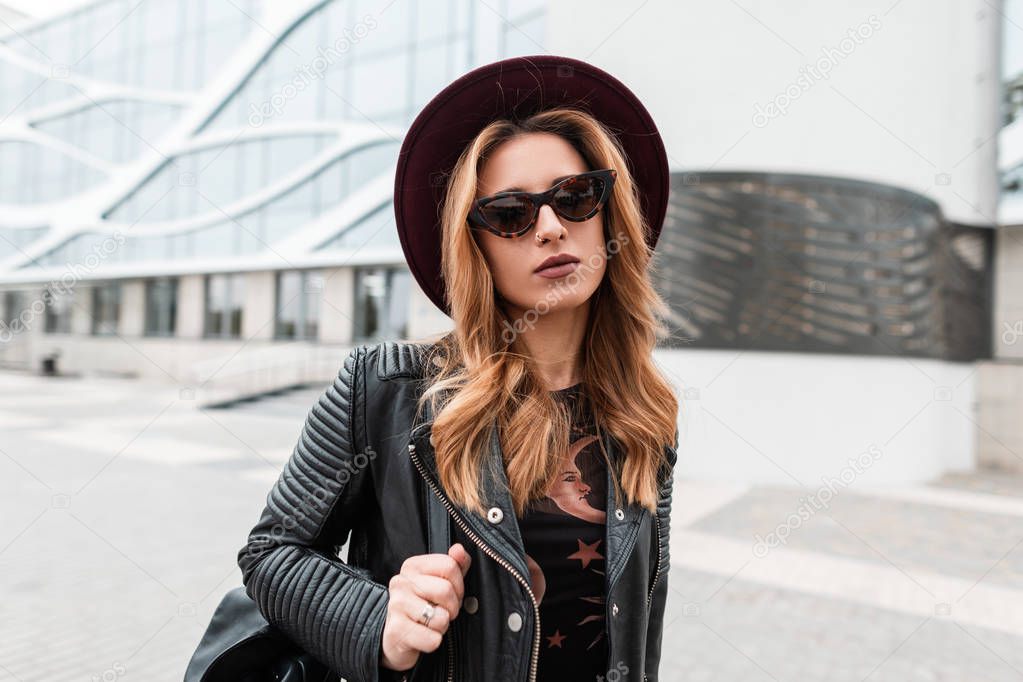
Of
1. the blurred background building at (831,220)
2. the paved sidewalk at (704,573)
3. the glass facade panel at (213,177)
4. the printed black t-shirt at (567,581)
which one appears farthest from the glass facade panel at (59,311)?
the printed black t-shirt at (567,581)

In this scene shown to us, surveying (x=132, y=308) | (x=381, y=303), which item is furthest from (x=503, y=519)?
(x=132, y=308)

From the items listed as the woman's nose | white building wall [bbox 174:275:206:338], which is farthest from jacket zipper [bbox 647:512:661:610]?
white building wall [bbox 174:275:206:338]

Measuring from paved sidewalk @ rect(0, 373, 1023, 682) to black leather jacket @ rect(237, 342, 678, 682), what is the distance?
3.11 m

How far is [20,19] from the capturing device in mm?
3967

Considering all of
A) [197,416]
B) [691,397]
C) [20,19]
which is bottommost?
[197,416]

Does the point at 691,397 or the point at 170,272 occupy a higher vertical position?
the point at 170,272

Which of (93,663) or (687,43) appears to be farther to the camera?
(687,43)

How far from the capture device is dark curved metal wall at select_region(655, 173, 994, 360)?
9586mm

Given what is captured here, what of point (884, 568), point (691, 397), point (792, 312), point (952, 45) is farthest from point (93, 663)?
point (952, 45)

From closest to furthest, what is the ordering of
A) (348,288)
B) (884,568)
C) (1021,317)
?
(884,568)
(1021,317)
(348,288)

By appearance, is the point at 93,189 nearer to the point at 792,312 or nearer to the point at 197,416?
the point at 197,416

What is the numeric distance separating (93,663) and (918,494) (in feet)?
31.0

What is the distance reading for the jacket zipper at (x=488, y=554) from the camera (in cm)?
123

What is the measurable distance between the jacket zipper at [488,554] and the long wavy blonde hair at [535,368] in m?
0.03
